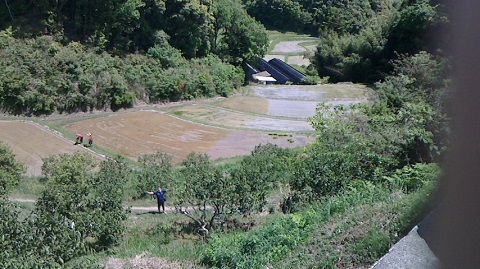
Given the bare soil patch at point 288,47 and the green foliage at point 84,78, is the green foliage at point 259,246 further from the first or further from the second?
the bare soil patch at point 288,47

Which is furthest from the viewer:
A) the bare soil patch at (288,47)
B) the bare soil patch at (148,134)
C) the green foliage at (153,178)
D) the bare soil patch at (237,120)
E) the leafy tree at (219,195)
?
the bare soil patch at (288,47)

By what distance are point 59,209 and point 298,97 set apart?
31296 millimetres

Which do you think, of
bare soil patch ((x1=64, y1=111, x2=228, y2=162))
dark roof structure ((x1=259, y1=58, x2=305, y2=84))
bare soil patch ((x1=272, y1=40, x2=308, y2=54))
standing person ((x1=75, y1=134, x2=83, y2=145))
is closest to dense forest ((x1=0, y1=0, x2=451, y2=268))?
bare soil patch ((x1=64, y1=111, x2=228, y2=162))

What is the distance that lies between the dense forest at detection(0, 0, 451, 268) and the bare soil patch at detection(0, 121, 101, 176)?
8.71 ft

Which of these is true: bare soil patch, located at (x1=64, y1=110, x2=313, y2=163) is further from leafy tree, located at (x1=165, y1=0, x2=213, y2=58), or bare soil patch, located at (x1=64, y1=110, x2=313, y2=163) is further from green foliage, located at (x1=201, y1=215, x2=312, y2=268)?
green foliage, located at (x1=201, y1=215, x2=312, y2=268)

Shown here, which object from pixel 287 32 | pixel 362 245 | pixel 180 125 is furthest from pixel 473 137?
pixel 287 32

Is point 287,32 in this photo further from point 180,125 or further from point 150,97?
point 180,125

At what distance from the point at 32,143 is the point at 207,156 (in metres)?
10.6

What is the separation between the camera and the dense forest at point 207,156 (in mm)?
8445

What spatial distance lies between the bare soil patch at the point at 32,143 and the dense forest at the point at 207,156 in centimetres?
265

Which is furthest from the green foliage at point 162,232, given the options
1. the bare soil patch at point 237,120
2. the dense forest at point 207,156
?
the bare soil patch at point 237,120

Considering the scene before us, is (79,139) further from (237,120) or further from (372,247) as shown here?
(372,247)

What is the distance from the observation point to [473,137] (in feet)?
21.6

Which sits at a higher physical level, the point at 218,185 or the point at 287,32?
the point at 287,32
